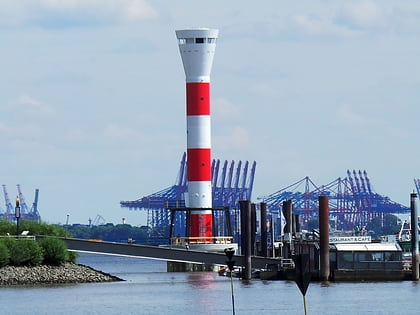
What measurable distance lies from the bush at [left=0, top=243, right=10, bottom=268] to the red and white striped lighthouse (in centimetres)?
2542

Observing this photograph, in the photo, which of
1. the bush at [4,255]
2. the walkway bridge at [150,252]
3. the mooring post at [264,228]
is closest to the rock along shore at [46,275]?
the bush at [4,255]

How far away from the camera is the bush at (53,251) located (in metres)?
88.9

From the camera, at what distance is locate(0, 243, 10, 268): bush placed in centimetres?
8488

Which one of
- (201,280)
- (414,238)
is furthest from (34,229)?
(414,238)

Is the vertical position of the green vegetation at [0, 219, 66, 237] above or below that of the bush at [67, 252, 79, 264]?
above

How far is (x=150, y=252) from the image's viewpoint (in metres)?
96.8

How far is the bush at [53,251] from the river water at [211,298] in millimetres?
3834

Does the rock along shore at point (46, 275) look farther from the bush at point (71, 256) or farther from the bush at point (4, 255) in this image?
the bush at point (71, 256)

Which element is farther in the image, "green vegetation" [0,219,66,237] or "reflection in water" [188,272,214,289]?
"green vegetation" [0,219,66,237]

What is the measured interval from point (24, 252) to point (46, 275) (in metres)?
1.85

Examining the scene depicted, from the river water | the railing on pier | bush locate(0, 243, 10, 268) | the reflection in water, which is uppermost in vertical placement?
the railing on pier

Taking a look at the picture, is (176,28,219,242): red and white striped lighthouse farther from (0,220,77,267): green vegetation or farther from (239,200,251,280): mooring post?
(239,200,251,280): mooring post

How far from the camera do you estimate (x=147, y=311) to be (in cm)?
6412

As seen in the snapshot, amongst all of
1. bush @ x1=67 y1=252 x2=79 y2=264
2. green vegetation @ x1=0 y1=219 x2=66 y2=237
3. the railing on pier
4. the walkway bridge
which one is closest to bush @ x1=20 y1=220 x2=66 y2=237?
green vegetation @ x1=0 y1=219 x2=66 y2=237
